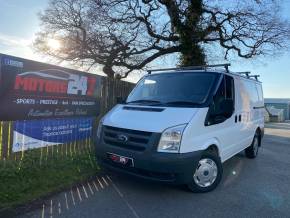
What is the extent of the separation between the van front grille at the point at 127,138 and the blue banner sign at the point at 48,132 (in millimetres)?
1861

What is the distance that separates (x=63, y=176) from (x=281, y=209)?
3703 mm

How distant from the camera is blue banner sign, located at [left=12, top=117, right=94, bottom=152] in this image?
19.6 feet

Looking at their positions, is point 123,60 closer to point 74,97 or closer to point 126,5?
point 126,5

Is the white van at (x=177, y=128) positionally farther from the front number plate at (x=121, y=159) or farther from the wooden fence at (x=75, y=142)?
the wooden fence at (x=75, y=142)

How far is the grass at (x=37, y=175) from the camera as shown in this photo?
452 cm

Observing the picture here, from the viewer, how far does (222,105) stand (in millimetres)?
5375

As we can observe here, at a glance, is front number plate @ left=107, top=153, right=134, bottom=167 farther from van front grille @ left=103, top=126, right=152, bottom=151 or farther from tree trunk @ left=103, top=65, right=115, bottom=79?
tree trunk @ left=103, top=65, right=115, bottom=79

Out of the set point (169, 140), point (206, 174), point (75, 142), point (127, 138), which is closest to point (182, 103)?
point (169, 140)

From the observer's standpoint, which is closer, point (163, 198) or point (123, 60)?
point (163, 198)

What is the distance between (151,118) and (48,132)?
289cm

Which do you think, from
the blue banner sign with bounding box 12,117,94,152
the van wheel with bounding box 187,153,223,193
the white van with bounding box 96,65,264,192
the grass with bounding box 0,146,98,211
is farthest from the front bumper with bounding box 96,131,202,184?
the blue banner sign with bounding box 12,117,94,152

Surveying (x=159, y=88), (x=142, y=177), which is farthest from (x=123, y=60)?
(x=142, y=177)

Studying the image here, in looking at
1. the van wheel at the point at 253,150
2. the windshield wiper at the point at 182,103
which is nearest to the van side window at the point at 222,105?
the windshield wiper at the point at 182,103

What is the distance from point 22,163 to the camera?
5.72 m
